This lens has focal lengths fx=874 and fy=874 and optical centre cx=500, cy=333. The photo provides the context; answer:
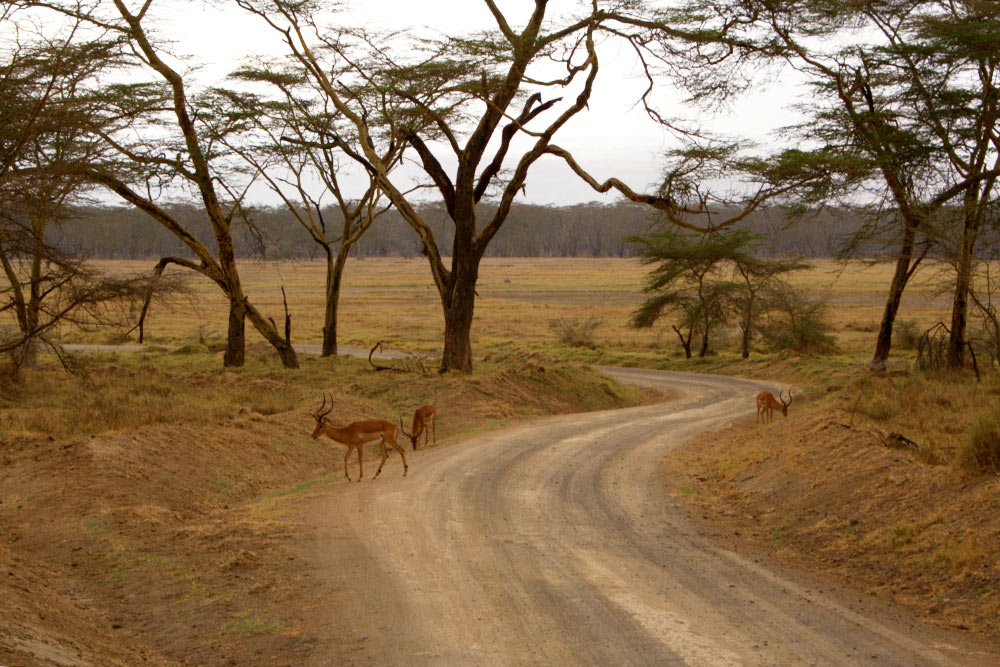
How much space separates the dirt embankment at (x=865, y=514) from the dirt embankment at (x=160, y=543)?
Result: 14.3 feet

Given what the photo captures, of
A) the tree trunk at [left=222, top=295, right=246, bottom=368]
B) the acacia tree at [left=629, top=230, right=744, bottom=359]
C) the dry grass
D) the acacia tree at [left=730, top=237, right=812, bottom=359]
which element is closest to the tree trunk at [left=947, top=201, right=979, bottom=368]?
the dry grass

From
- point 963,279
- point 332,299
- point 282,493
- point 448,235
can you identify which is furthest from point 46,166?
point 448,235

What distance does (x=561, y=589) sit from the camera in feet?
21.7

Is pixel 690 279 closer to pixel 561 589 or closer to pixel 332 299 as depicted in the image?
pixel 332 299

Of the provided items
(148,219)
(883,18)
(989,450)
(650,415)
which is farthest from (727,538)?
(148,219)

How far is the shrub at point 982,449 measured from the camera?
316 inches

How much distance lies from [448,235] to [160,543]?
130m

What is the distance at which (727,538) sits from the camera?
A: 8383mm

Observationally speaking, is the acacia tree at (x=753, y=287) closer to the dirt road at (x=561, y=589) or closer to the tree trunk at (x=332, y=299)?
the tree trunk at (x=332, y=299)

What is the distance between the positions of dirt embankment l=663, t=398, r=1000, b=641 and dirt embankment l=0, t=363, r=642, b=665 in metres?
4.34

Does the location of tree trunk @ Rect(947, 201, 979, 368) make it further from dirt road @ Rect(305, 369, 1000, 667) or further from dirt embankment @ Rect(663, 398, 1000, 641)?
dirt road @ Rect(305, 369, 1000, 667)

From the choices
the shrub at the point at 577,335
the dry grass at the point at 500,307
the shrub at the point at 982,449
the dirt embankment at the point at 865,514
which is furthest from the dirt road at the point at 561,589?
the shrub at the point at 577,335

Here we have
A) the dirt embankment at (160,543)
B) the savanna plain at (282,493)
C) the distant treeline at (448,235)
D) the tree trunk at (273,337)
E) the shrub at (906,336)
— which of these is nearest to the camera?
the dirt embankment at (160,543)

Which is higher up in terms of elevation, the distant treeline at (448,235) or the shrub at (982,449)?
the distant treeline at (448,235)
